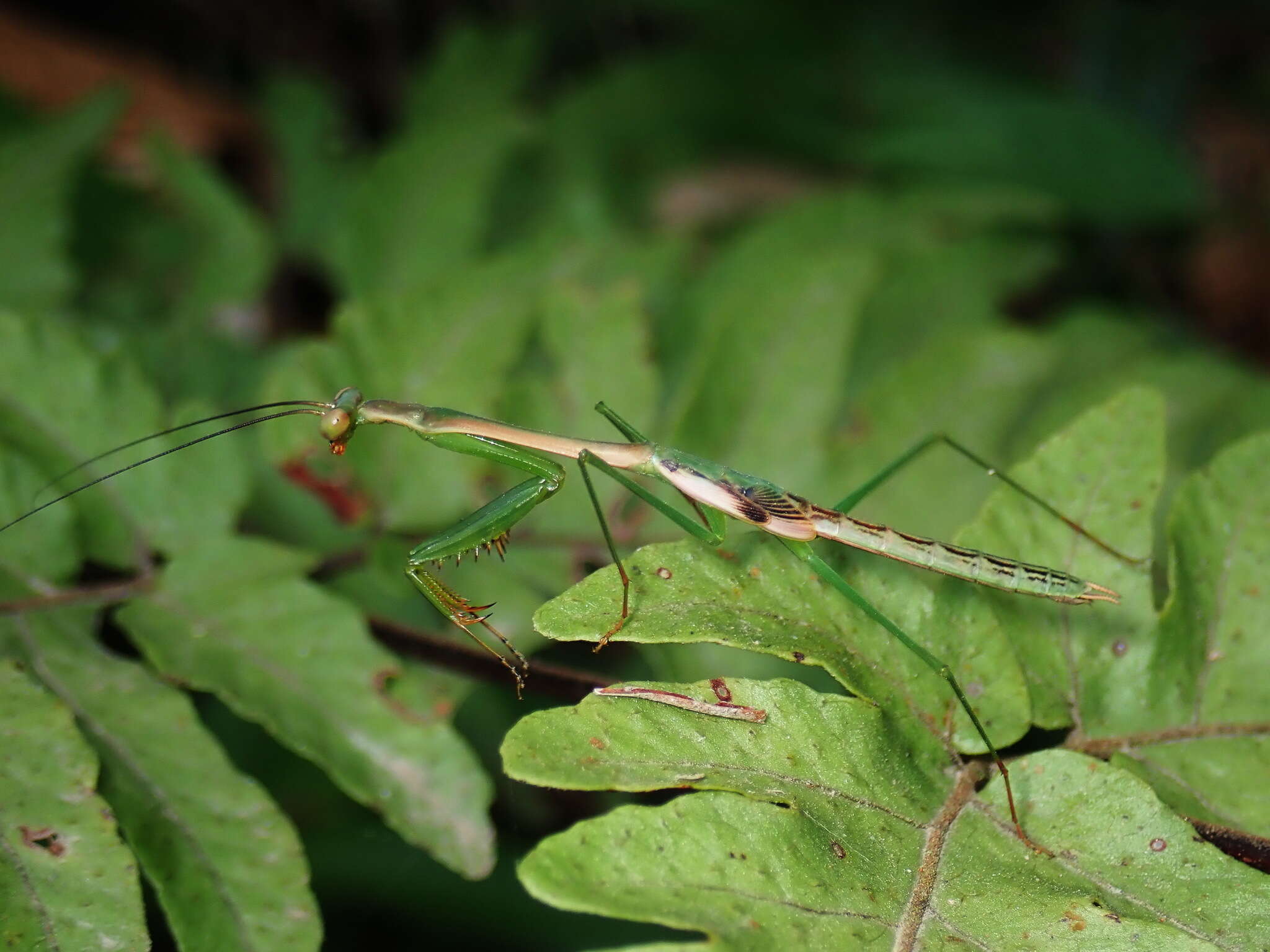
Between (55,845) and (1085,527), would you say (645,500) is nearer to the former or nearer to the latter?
(1085,527)

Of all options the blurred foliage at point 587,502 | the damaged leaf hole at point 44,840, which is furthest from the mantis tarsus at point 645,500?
the damaged leaf hole at point 44,840

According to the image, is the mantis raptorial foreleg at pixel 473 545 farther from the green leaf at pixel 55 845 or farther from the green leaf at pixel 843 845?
the green leaf at pixel 55 845

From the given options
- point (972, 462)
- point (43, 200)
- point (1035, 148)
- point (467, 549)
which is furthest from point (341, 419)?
point (1035, 148)

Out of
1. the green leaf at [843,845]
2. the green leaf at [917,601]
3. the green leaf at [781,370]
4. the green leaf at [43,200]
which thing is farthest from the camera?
the green leaf at [43,200]

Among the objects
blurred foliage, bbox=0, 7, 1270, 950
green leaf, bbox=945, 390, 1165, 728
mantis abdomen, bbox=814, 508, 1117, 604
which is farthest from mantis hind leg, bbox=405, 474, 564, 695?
green leaf, bbox=945, 390, 1165, 728

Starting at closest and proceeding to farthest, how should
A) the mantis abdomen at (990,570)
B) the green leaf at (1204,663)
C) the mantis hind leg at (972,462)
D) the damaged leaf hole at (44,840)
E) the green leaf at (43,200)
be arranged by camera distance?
the damaged leaf hole at (44,840) < the green leaf at (1204,663) < the mantis abdomen at (990,570) < the mantis hind leg at (972,462) < the green leaf at (43,200)

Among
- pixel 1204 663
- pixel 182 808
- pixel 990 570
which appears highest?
pixel 990 570

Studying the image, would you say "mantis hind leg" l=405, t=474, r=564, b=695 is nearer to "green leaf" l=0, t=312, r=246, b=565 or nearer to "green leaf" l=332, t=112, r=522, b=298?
"green leaf" l=0, t=312, r=246, b=565
